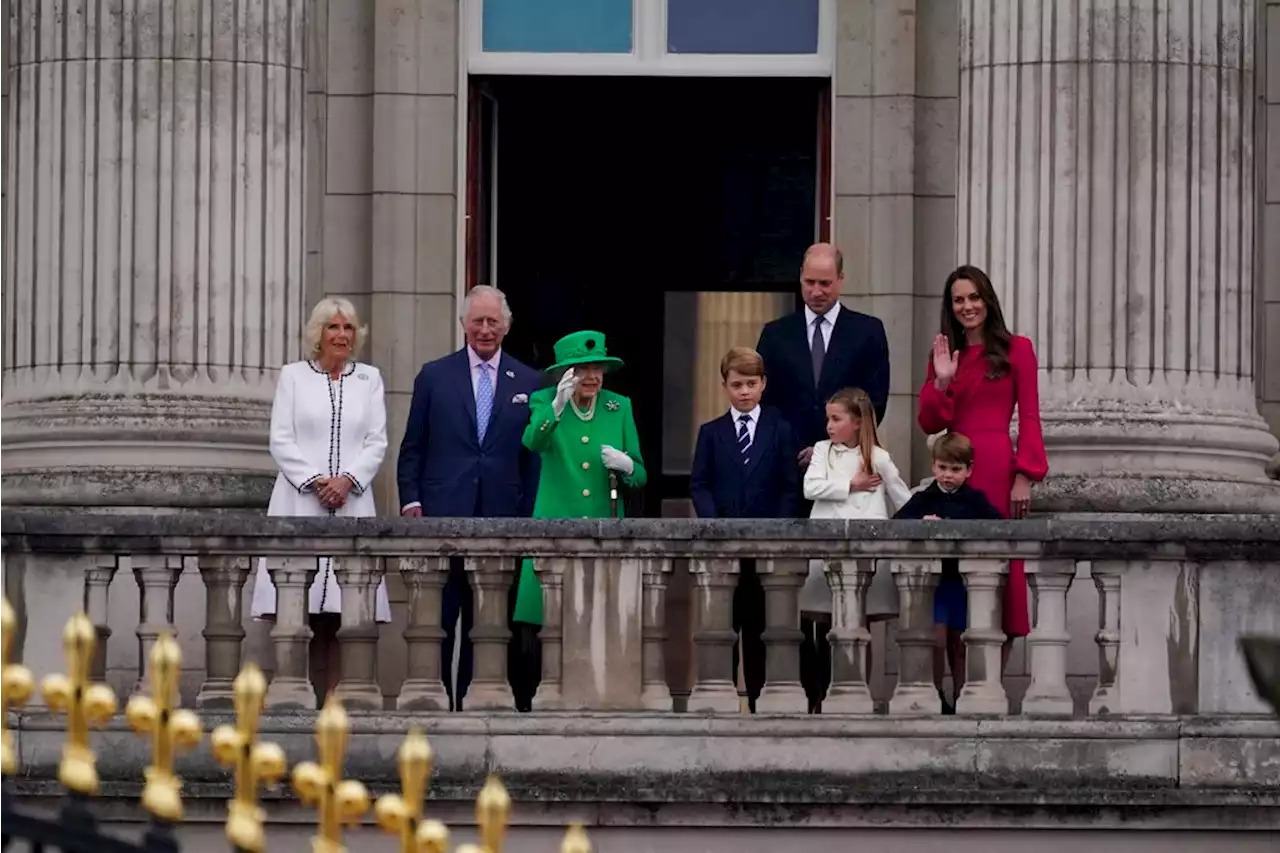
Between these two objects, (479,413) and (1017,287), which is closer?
(479,413)

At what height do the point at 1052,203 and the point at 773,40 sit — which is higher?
the point at 773,40

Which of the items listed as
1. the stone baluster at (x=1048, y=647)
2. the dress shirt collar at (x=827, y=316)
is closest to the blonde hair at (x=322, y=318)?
the dress shirt collar at (x=827, y=316)

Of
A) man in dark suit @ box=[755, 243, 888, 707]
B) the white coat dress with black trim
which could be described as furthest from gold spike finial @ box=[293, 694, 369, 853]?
man in dark suit @ box=[755, 243, 888, 707]

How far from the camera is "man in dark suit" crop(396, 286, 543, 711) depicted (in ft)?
42.8

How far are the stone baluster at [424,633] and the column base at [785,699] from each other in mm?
1324

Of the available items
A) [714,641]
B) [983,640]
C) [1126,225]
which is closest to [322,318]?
[714,641]

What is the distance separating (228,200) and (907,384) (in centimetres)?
380

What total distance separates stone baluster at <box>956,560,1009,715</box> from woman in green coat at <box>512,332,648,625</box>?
1524mm

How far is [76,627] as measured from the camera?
5.45 m

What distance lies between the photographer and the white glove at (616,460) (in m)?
12.8

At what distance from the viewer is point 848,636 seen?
488 inches

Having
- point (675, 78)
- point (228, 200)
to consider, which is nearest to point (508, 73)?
point (675, 78)

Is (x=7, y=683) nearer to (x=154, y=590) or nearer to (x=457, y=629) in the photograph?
(x=154, y=590)

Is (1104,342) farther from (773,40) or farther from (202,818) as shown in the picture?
(202,818)
